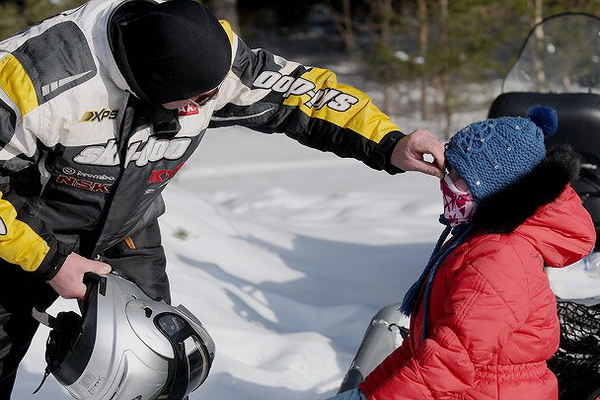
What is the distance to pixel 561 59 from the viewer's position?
4902mm

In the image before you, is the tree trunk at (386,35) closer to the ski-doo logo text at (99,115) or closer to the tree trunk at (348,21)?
the tree trunk at (348,21)

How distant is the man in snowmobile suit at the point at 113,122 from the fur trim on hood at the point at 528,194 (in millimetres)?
245

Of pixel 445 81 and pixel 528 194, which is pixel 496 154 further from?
pixel 445 81

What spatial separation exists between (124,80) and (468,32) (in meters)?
10.2

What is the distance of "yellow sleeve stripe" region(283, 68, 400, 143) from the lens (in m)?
2.85

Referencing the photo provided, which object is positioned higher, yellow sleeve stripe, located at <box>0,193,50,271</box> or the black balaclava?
the black balaclava

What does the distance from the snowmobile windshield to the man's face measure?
2636 millimetres

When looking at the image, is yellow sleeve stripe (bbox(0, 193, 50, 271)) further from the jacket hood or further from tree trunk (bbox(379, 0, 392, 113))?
tree trunk (bbox(379, 0, 392, 113))

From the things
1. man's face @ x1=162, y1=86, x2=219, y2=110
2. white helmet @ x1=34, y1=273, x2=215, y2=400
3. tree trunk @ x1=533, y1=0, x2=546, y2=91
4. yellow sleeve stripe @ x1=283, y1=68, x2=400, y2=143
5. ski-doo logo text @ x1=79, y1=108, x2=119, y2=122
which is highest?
ski-doo logo text @ x1=79, y1=108, x2=119, y2=122

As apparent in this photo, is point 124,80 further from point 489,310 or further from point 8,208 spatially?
point 489,310

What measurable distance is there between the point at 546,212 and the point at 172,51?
1.02 m

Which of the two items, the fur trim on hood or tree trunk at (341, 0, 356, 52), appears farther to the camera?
tree trunk at (341, 0, 356, 52)

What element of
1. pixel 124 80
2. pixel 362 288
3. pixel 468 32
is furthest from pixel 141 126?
pixel 468 32

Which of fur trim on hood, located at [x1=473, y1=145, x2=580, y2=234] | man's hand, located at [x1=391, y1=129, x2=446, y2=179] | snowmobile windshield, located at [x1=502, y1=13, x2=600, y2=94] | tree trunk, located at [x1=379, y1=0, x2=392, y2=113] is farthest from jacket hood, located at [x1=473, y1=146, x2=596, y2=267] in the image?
tree trunk, located at [x1=379, y1=0, x2=392, y2=113]
